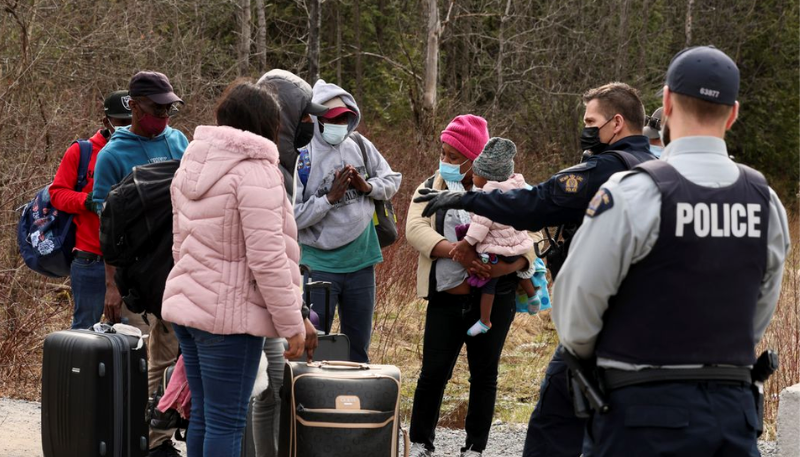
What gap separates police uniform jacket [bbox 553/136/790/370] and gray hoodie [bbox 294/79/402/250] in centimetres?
240

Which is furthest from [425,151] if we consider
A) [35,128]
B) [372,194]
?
[372,194]

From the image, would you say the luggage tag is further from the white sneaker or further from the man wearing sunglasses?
the white sneaker

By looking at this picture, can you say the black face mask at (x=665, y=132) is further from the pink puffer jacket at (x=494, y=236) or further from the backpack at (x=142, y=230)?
the backpack at (x=142, y=230)

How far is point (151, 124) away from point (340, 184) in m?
0.99

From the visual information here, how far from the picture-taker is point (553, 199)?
378 cm

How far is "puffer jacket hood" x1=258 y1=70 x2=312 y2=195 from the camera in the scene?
4.62 meters

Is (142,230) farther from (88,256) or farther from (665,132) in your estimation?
(665,132)

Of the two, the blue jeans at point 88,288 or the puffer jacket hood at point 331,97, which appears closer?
the blue jeans at point 88,288

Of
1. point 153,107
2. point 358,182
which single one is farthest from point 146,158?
point 358,182

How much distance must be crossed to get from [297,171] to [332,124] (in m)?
0.30

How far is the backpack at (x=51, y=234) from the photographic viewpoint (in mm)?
5164

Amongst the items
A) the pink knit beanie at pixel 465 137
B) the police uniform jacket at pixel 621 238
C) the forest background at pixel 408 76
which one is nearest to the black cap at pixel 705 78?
the police uniform jacket at pixel 621 238

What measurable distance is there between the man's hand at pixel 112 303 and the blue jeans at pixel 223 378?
972 millimetres

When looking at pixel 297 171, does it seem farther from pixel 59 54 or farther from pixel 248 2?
pixel 248 2
